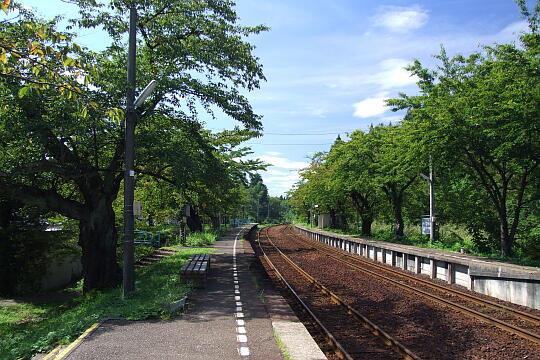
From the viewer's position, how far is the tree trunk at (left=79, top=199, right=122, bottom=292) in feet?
45.2

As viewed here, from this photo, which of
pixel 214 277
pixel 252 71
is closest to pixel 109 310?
pixel 214 277

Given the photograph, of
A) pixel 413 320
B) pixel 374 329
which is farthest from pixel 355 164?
pixel 374 329

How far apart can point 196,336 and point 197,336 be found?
0.02m

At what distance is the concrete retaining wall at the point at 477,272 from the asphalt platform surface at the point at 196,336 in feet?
23.3

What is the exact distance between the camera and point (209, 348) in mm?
6246

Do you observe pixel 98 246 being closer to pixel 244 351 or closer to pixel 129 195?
pixel 129 195

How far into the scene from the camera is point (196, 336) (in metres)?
6.86

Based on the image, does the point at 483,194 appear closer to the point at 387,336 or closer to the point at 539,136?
the point at 539,136

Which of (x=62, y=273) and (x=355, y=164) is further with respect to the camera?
(x=355, y=164)

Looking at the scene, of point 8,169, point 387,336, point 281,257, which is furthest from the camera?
point 281,257

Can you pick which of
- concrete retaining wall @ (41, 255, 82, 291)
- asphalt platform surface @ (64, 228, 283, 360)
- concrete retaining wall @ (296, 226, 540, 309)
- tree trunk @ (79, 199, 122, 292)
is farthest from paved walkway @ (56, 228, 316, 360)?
concrete retaining wall @ (41, 255, 82, 291)

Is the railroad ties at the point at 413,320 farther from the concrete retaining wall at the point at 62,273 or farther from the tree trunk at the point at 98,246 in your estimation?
the concrete retaining wall at the point at 62,273

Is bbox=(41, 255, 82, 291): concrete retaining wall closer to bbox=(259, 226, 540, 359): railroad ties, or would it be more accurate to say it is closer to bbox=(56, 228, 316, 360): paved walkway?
bbox=(259, 226, 540, 359): railroad ties

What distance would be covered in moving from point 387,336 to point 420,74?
17.9 m
